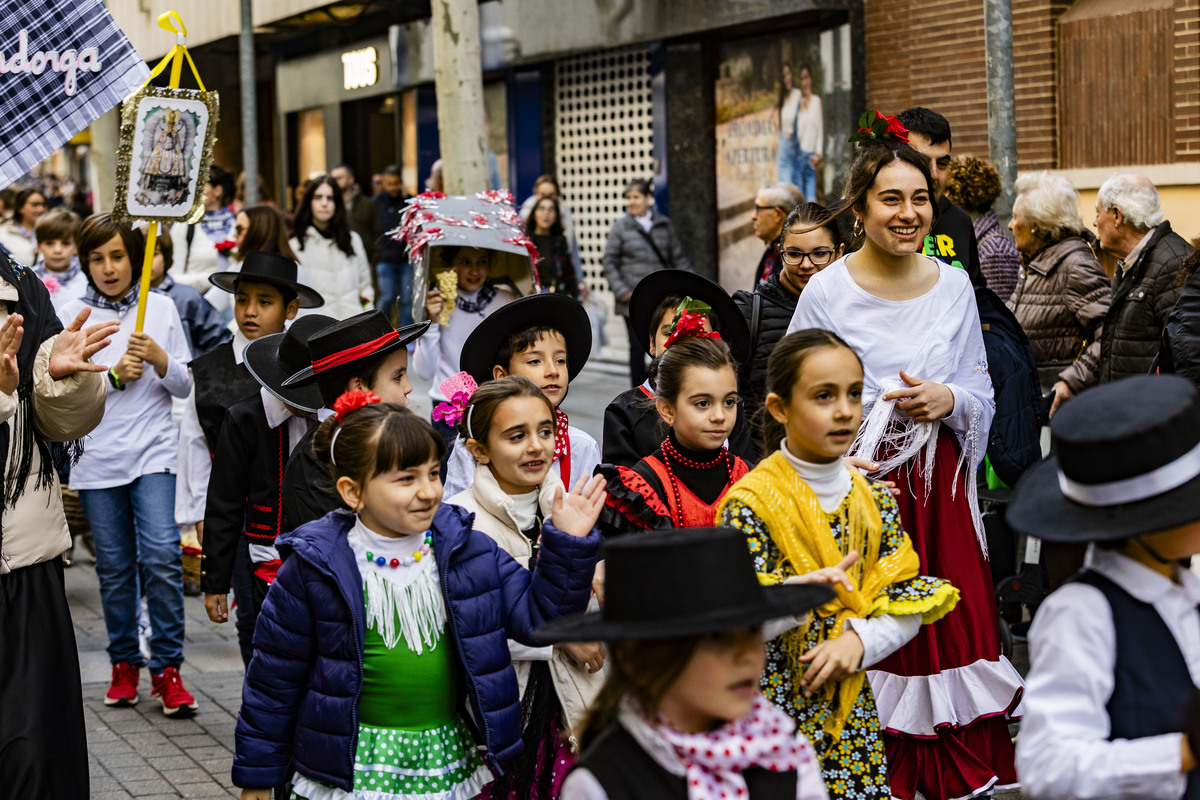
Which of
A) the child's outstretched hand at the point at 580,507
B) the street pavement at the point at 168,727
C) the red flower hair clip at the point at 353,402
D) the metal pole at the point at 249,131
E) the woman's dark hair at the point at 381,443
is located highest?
the metal pole at the point at 249,131

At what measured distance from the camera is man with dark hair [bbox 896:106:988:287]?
5.87m

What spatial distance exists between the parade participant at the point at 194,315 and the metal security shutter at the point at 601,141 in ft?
34.5

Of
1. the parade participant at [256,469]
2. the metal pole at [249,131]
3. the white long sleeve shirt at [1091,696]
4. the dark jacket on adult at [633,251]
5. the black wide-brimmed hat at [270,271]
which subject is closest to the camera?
the white long sleeve shirt at [1091,696]

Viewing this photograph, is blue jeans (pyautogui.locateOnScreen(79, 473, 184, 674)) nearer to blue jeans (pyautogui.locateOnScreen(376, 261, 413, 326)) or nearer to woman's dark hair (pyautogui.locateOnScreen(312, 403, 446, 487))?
woman's dark hair (pyautogui.locateOnScreen(312, 403, 446, 487))

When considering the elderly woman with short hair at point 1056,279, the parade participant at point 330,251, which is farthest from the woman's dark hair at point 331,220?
the elderly woman with short hair at point 1056,279

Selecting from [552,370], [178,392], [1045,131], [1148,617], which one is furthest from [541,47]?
[1148,617]

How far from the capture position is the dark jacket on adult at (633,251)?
14672 mm

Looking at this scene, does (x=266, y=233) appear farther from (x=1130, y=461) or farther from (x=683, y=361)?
(x=1130, y=461)

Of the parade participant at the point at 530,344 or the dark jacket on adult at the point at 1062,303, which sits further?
the dark jacket on adult at the point at 1062,303

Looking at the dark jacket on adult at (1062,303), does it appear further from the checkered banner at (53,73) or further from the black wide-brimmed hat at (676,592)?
the black wide-brimmed hat at (676,592)

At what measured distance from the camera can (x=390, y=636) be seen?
13.0ft

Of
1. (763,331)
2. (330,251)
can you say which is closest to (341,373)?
(763,331)

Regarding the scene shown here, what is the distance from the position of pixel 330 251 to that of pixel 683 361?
7586 mm

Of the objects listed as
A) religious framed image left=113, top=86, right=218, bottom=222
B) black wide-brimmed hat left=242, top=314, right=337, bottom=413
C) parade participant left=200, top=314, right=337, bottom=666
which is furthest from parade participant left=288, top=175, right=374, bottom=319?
black wide-brimmed hat left=242, top=314, right=337, bottom=413
